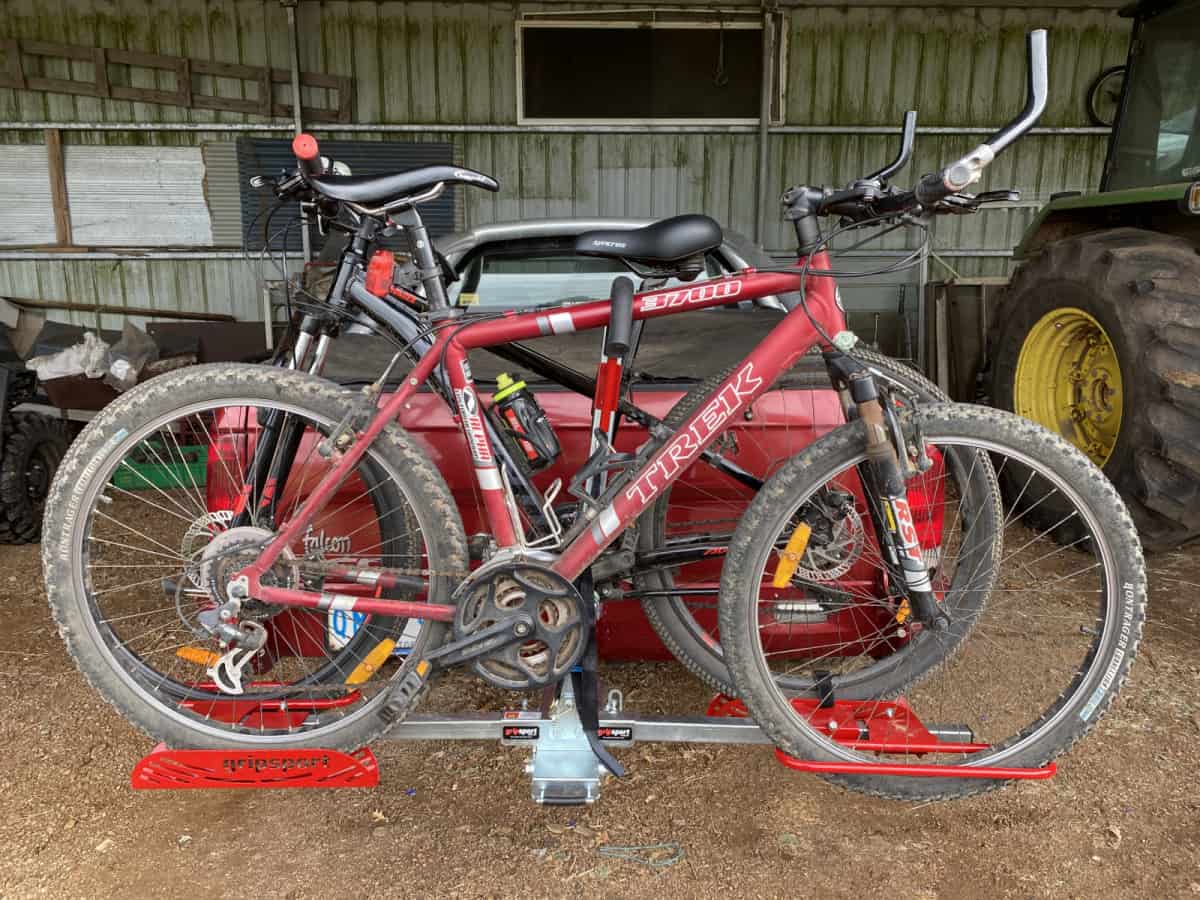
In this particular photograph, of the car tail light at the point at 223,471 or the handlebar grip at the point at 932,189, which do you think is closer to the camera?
the handlebar grip at the point at 932,189

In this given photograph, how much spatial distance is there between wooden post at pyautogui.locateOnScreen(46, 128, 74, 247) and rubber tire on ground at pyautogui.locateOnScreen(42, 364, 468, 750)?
7152 mm

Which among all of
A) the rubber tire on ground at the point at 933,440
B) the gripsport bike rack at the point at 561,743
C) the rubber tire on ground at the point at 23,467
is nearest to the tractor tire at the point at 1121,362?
the rubber tire on ground at the point at 933,440

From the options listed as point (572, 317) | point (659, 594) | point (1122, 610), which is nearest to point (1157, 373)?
point (1122, 610)

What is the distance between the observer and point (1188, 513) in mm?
3078

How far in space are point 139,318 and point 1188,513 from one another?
824 centimetres

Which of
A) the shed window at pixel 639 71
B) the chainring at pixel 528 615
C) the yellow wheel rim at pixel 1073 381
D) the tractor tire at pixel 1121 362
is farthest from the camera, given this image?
the shed window at pixel 639 71

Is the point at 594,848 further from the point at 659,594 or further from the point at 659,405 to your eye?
the point at 659,405

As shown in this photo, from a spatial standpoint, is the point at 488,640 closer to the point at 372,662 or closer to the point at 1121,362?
the point at 372,662

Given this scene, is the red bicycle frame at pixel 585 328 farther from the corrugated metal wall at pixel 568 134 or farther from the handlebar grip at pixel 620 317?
the corrugated metal wall at pixel 568 134

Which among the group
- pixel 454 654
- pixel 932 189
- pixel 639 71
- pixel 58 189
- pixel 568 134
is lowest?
pixel 454 654

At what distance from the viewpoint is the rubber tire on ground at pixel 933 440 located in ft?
5.87

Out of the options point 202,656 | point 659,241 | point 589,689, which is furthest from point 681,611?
point 202,656

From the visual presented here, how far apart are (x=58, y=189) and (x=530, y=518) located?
7.73 meters

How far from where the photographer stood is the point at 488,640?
6.11 feet
